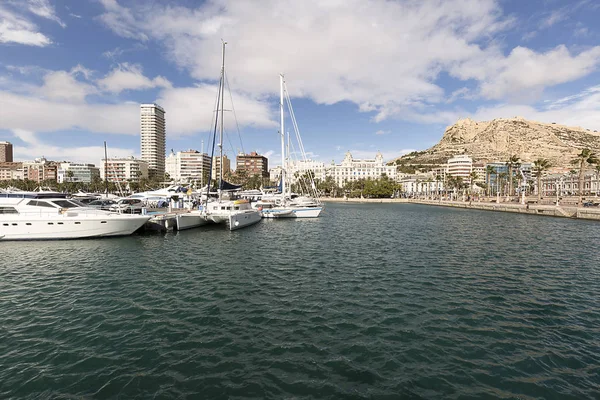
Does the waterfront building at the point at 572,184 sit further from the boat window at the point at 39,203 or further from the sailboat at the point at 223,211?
the boat window at the point at 39,203

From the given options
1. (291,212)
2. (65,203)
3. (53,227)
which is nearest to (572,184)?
(291,212)

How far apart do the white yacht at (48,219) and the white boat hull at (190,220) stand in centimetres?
726

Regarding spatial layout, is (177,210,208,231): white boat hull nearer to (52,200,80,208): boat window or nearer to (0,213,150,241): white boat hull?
(0,213,150,241): white boat hull

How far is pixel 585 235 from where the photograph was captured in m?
37.1

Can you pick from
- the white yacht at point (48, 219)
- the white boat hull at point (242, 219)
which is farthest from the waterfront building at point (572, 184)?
the white yacht at point (48, 219)

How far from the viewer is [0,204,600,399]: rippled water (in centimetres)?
861

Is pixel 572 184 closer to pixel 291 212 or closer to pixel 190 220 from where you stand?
pixel 291 212

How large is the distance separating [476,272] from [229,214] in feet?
99.2

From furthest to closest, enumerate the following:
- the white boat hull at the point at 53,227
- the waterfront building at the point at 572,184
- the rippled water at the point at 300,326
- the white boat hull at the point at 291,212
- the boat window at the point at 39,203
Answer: the waterfront building at the point at 572,184
the white boat hull at the point at 291,212
the boat window at the point at 39,203
the white boat hull at the point at 53,227
the rippled water at the point at 300,326

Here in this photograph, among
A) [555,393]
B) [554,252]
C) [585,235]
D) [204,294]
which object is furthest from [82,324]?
[585,235]

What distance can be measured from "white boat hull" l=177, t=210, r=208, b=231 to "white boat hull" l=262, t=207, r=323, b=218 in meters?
14.8

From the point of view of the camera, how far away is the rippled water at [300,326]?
8.61 metres

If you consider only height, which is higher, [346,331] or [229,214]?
[229,214]

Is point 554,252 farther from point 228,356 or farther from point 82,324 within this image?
point 82,324
